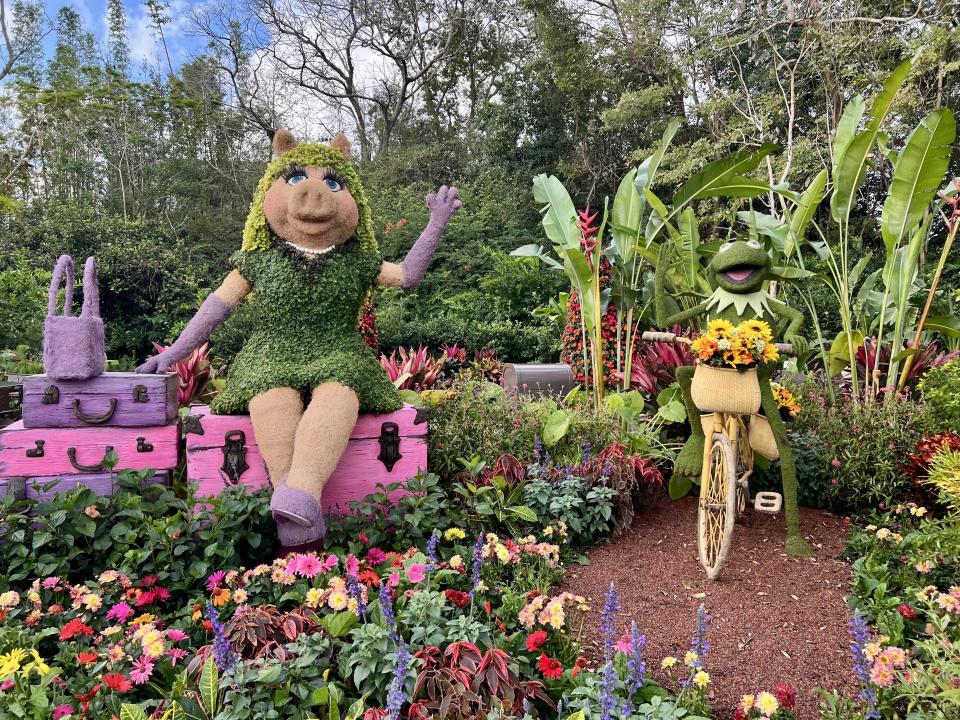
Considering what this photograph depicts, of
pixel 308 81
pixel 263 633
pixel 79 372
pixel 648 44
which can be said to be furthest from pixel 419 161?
pixel 263 633

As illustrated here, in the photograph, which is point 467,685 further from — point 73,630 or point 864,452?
point 864,452

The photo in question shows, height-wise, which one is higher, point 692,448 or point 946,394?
point 946,394

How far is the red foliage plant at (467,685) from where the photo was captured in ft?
5.17

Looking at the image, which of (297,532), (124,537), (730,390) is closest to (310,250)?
(297,532)

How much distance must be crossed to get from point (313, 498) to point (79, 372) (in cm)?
127

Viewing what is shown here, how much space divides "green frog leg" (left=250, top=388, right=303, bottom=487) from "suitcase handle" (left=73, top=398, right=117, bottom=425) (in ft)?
2.07

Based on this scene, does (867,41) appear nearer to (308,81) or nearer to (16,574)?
(16,574)

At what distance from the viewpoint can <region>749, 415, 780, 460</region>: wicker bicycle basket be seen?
2967 millimetres

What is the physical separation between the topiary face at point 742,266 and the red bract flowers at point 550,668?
76.8 inches

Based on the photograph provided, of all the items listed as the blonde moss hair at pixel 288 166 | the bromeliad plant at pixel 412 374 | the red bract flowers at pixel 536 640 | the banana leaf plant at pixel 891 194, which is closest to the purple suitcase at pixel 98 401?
the blonde moss hair at pixel 288 166

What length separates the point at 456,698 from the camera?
1.59 m

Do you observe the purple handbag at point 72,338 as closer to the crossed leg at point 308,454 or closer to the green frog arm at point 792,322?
the crossed leg at point 308,454

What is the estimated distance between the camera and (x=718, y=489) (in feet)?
9.17

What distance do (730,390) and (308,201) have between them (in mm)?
2011
